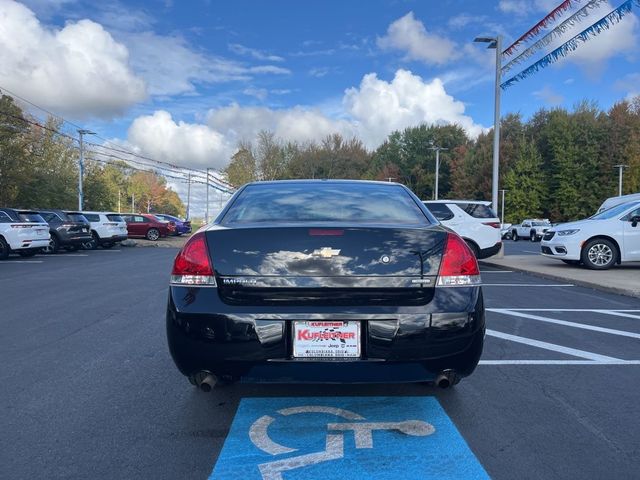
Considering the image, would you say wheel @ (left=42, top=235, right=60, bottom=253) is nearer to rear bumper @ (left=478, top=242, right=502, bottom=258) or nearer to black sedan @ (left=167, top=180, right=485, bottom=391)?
rear bumper @ (left=478, top=242, right=502, bottom=258)

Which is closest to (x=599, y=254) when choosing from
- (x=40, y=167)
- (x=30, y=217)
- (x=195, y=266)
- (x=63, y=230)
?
(x=195, y=266)

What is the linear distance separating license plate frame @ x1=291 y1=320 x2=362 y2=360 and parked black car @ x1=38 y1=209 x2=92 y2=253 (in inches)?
770

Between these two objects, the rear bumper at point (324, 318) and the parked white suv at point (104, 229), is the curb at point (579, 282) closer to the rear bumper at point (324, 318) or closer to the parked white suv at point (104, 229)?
the rear bumper at point (324, 318)

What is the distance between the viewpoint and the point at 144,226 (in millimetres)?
32375

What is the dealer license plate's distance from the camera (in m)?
2.94

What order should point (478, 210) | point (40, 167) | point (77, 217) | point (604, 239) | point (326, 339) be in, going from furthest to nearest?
point (40, 167) → point (77, 217) → point (478, 210) → point (604, 239) → point (326, 339)

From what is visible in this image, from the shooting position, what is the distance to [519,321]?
260 inches

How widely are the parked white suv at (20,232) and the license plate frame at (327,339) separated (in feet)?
54.9

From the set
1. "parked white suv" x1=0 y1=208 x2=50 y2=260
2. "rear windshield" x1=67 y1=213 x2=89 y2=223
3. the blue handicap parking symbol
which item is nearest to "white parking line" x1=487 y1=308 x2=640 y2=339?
the blue handicap parking symbol

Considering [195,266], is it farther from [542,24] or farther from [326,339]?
[542,24]

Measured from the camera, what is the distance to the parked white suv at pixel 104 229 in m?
23.3

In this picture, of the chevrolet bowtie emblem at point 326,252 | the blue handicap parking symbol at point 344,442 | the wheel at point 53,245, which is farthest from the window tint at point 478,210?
the wheel at point 53,245

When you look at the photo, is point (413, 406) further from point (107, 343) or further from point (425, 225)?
point (107, 343)

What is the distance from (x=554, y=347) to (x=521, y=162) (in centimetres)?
6053
